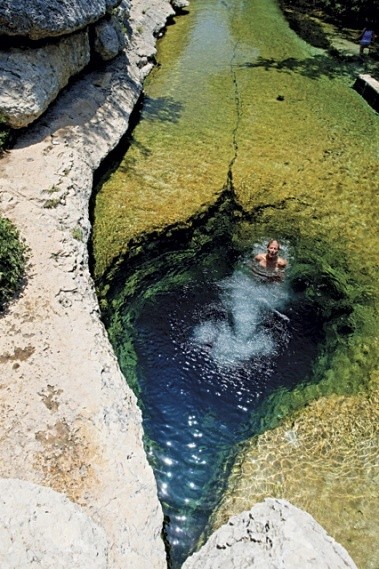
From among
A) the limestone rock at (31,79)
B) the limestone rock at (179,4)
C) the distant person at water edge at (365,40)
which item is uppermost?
the distant person at water edge at (365,40)

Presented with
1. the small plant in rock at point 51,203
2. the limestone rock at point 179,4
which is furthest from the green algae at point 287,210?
the limestone rock at point 179,4

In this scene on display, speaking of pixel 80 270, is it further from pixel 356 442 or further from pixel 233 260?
pixel 356 442

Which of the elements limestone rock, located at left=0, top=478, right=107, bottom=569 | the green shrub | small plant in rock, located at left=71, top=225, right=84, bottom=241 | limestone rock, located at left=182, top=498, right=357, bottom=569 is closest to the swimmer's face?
small plant in rock, located at left=71, top=225, right=84, bottom=241

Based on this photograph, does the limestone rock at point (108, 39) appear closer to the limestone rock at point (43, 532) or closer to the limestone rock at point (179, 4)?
the limestone rock at point (179, 4)

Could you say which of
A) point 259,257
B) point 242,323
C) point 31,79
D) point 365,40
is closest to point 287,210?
point 259,257

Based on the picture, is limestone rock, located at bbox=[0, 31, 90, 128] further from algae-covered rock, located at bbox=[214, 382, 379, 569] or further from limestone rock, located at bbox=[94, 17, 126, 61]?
algae-covered rock, located at bbox=[214, 382, 379, 569]

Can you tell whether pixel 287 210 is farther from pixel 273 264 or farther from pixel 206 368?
pixel 206 368
